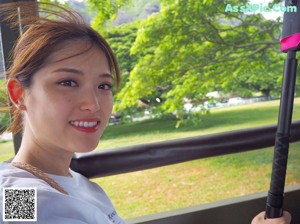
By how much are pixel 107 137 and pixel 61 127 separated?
11.5ft

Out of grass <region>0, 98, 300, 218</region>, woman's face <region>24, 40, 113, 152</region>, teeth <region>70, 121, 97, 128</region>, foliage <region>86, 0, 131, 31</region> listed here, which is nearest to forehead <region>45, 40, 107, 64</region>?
woman's face <region>24, 40, 113, 152</region>

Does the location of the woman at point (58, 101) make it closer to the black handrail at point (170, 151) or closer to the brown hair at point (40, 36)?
the brown hair at point (40, 36)

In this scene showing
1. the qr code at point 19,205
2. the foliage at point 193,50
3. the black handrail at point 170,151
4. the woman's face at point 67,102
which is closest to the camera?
→ the qr code at point 19,205

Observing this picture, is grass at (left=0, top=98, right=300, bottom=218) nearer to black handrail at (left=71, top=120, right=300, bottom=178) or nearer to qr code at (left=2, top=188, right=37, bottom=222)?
black handrail at (left=71, top=120, right=300, bottom=178)

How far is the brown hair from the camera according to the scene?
578 mm

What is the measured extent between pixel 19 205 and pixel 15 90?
0.22 metres

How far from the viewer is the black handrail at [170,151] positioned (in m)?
0.86

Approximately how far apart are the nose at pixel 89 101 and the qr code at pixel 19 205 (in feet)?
0.53

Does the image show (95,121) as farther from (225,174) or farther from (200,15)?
(225,174)

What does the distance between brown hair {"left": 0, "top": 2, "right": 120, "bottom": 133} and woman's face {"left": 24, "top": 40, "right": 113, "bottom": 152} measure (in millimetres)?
15

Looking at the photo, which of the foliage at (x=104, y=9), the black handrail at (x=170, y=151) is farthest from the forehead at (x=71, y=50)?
the foliage at (x=104, y=9)

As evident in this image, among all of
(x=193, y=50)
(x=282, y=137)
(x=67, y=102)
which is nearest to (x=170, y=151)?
(x=282, y=137)

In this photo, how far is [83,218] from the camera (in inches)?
20.3

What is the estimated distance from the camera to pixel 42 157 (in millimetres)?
611
